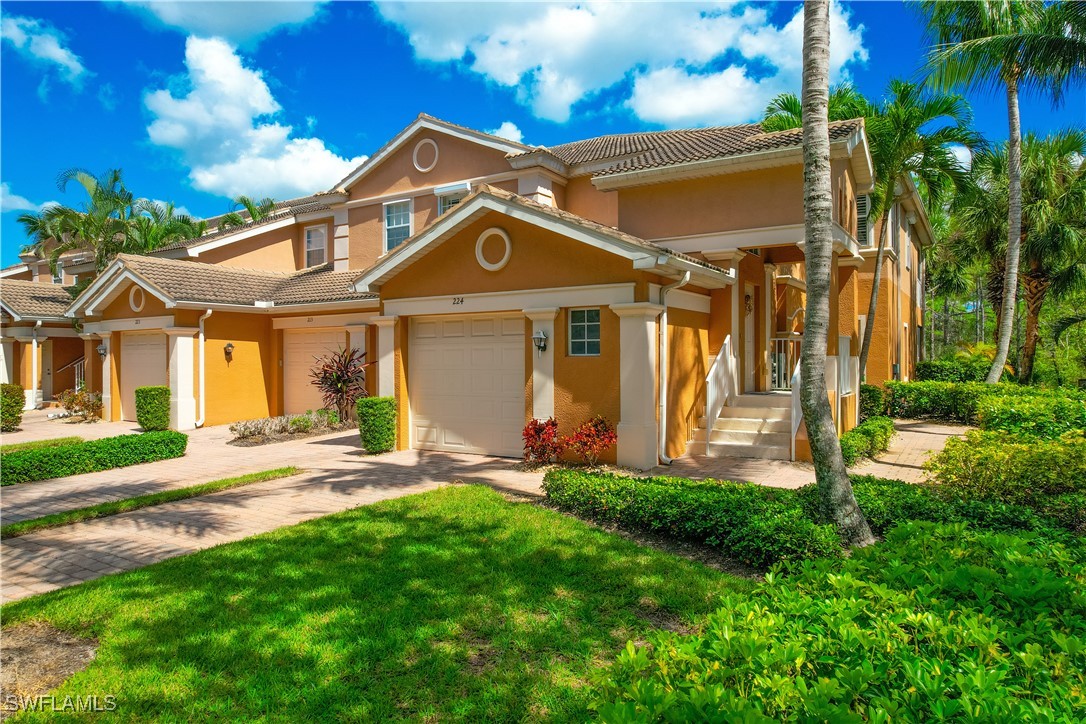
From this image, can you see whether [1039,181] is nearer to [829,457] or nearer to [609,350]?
[609,350]

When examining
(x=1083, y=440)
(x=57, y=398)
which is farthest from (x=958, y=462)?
(x=57, y=398)

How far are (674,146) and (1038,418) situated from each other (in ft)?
31.3

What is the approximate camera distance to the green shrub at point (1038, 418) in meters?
10.5

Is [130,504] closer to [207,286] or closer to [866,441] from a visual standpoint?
[207,286]

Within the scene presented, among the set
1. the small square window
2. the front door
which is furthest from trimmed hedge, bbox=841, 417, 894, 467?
the small square window

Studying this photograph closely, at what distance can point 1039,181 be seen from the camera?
23.2 m

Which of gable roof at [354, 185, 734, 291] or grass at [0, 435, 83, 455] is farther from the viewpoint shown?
grass at [0, 435, 83, 455]

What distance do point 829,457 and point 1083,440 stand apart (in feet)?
14.8

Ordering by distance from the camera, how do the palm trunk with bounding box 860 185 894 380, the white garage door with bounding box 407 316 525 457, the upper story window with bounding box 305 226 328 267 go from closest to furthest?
the white garage door with bounding box 407 316 525 457 < the palm trunk with bounding box 860 185 894 380 < the upper story window with bounding box 305 226 328 267

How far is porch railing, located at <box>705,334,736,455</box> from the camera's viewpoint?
480 inches

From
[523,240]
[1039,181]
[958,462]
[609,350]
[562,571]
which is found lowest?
[562,571]

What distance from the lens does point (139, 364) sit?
19484 mm

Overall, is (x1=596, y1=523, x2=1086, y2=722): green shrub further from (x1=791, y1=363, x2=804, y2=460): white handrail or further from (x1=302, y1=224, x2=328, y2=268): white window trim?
(x1=302, y1=224, x2=328, y2=268): white window trim

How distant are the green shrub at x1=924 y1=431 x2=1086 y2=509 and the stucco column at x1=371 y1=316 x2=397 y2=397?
33.4ft
